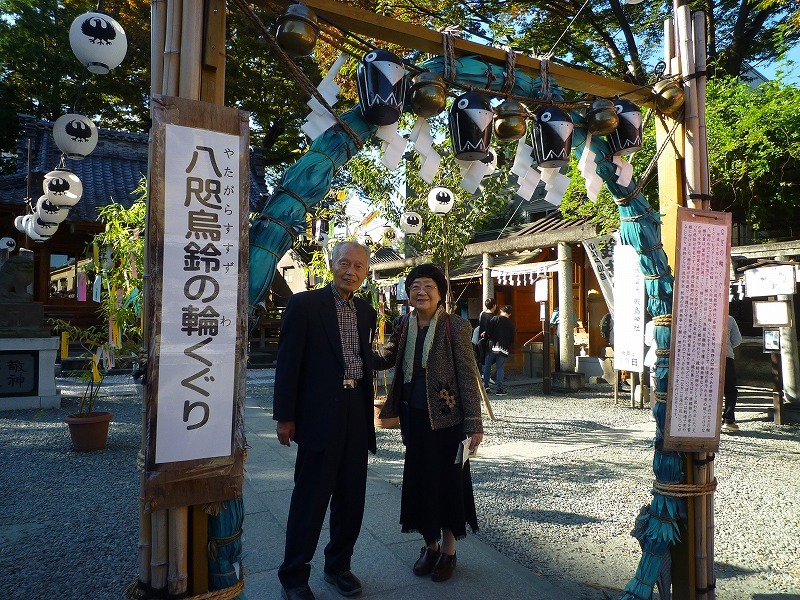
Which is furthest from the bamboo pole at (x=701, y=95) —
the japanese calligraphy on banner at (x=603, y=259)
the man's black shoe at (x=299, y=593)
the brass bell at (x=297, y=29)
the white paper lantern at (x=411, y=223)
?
the japanese calligraphy on banner at (x=603, y=259)

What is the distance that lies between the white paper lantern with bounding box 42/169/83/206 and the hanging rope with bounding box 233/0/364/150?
8.42 m

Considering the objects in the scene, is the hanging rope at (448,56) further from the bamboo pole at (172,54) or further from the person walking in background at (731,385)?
the person walking in background at (731,385)

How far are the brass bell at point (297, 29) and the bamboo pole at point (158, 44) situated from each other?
476mm

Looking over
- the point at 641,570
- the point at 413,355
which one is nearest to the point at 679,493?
the point at 641,570

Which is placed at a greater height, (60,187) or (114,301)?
(60,187)

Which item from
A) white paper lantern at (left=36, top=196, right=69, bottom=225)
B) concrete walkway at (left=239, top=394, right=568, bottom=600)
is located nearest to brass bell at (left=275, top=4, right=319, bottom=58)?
concrete walkway at (left=239, top=394, right=568, bottom=600)

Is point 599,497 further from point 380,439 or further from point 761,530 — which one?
point 380,439

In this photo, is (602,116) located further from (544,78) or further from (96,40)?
(96,40)

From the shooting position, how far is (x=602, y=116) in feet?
10.3

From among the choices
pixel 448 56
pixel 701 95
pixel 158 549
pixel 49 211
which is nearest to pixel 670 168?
pixel 701 95

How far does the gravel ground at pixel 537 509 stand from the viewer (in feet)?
11.2

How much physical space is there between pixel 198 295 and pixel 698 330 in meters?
2.57

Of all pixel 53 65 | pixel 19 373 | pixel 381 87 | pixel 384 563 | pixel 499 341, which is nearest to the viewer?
pixel 381 87

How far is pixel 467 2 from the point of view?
12.1 meters
